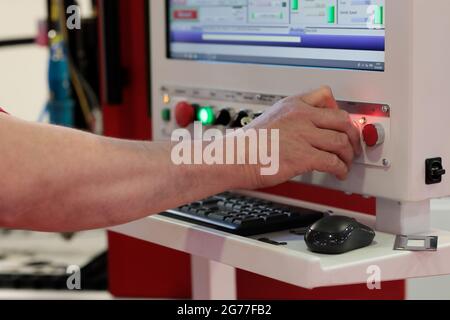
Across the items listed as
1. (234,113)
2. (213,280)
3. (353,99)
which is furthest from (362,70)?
(213,280)

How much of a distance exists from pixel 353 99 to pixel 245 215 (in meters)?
0.22

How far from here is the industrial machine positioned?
120 centimetres

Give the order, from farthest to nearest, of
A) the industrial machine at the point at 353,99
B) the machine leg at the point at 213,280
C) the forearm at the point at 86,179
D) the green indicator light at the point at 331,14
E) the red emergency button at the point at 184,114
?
the machine leg at the point at 213,280 → the red emergency button at the point at 184,114 → the green indicator light at the point at 331,14 → the industrial machine at the point at 353,99 → the forearm at the point at 86,179

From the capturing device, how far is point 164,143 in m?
1.19

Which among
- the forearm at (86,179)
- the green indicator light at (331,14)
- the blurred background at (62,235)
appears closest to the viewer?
the forearm at (86,179)

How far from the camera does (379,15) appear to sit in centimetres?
125

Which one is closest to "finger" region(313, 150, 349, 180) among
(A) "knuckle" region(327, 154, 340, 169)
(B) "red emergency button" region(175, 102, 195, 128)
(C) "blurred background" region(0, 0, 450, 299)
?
(A) "knuckle" region(327, 154, 340, 169)

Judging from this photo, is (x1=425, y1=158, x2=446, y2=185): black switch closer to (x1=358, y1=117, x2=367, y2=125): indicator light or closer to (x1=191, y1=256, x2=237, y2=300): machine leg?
(x1=358, y1=117, x2=367, y2=125): indicator light

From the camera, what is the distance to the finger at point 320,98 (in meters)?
1.25

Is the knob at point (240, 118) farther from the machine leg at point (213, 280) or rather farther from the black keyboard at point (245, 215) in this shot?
the machine leg at point (213, 280)

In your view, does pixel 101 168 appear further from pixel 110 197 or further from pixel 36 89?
pixel 36 89

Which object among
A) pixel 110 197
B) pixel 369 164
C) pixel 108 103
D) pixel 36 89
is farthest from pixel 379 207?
pixel 36 89

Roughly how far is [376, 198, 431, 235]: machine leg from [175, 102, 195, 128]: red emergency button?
0.40 metres

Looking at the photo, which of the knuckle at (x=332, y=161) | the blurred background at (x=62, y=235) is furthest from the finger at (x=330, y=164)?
the blurred background at (x=62, y=235)
